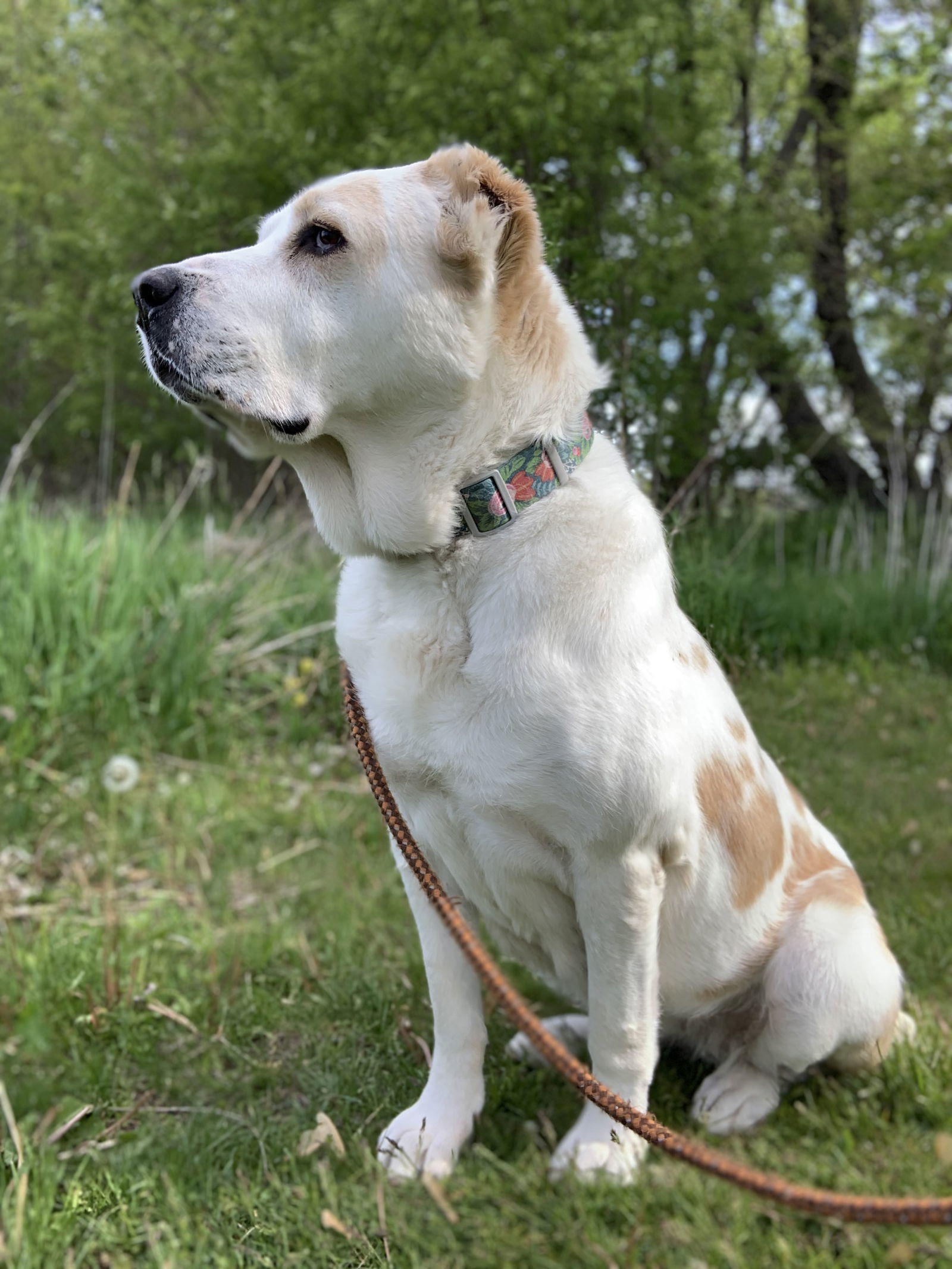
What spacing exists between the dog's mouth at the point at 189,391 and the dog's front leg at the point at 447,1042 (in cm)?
81

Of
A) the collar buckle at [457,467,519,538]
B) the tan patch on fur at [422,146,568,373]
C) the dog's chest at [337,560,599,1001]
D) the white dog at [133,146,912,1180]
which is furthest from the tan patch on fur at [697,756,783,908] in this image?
the tan patch on fur at [422,146,568,373]

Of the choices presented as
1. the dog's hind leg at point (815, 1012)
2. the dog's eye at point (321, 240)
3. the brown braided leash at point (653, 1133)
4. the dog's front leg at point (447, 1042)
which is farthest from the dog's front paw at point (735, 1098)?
the dog's eye at point (321, 240)

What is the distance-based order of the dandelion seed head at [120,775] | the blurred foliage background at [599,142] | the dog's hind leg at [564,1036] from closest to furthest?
the dog's hind leg at [564,1036]
the dandelion seed head at [120,775]
the blurred foliage background at [599,142]

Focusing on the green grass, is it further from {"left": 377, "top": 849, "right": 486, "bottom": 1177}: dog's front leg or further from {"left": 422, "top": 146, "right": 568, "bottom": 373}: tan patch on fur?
{"left": 422, "top": 146, "right": 568, "bottom": 373}: tan patch on fur

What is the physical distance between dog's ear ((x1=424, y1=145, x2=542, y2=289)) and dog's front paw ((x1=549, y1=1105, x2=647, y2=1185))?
1.49 m

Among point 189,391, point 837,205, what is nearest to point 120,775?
point 189,391

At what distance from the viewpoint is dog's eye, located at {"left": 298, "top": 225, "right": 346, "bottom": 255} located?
1.65m

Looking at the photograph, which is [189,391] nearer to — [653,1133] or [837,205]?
[653,1133]

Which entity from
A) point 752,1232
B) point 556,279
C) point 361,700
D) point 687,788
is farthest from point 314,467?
point 752,1232

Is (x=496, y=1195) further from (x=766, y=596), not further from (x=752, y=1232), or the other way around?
(x=766, y=596)

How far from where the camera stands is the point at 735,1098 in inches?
74.8

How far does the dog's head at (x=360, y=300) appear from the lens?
1.58m

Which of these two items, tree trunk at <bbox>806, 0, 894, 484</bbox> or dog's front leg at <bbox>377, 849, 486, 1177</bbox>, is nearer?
dog's front leg at <bbox>377, 849, 486, 1177</bbox>

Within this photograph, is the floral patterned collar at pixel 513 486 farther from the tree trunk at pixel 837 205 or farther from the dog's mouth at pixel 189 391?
the tree trunk at pixel 837 205
